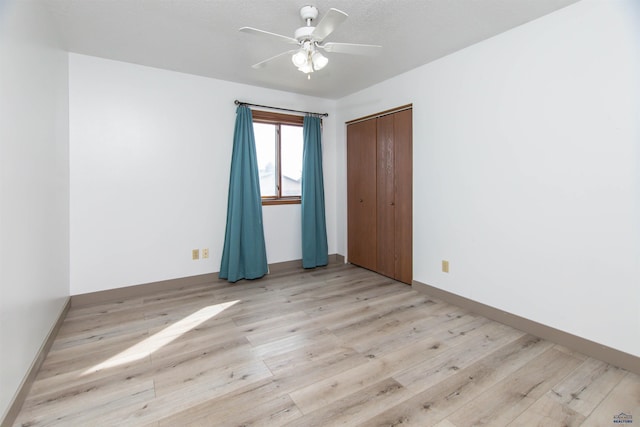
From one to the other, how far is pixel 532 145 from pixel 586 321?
1.32m

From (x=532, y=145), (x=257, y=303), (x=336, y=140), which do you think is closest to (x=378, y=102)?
(x=336, y=140)

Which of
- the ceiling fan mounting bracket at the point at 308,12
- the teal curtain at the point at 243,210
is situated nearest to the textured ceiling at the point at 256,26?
the ceiling fan mounting bracket at the point at 308,12

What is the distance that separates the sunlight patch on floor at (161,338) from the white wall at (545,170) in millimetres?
2266

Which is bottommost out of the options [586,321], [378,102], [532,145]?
[586,321]

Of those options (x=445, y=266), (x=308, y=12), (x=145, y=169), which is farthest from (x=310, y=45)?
(x=445, y=266)

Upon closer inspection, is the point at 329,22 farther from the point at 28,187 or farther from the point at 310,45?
the point at 28,187

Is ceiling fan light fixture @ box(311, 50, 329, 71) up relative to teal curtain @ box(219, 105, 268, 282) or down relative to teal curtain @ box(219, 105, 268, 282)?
up

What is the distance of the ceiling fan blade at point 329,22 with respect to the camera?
1705mm

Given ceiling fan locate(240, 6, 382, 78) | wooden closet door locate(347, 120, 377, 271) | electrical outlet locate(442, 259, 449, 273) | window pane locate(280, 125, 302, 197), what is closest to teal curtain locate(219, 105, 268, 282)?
window pane locate(280, 125, 302, 197)

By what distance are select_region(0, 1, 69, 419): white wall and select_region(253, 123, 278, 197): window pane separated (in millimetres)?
2019

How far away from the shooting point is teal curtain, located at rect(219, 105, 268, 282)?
3.71m

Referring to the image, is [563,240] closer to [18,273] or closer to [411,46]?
[411,46]

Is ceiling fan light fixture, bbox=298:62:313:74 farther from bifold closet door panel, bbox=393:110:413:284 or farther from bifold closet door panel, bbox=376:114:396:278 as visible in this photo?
bifold closet door panel, bbox=376:114:396:278

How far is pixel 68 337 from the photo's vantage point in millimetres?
2434
